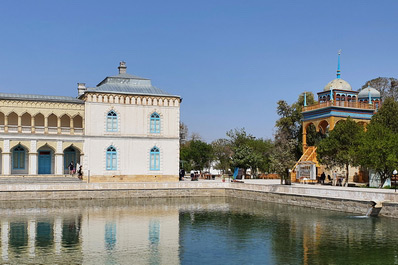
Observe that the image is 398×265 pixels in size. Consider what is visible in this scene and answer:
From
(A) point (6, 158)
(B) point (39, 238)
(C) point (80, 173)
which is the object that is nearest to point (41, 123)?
(A) point (6, 158)

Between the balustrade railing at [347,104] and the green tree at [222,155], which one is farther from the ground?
the balustrade railing at [347,104]

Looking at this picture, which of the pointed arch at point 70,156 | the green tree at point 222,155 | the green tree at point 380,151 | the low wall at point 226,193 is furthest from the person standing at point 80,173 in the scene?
the green tree at point 222,155

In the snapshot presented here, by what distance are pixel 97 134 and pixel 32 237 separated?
20591 mm

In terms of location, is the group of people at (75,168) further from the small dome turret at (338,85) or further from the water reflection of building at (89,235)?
the small dome turret at (338,85)

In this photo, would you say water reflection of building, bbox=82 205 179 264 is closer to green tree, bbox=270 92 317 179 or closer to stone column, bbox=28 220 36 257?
stone column, bbox=28 220 36 257

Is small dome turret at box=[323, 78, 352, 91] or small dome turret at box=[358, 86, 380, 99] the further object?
small dome turret at box=[358, 86, 380, 99]

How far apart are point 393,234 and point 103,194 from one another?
64.9 ft

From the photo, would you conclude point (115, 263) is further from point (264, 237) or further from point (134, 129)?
point (134, 129)

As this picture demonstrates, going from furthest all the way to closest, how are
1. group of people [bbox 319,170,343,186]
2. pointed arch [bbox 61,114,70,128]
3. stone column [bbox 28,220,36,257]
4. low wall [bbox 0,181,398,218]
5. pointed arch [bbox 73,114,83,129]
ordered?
1. pointed arch [bbox 73,114,83,129]
2. pointed arch [bbox 61,114,70,128]
3. group of people [bbox 319,170,343,186]
4. low wall [bbox 0,181,398,218]
5. stone column [bbox 28,220,36,257]

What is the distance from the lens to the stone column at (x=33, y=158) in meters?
38.8

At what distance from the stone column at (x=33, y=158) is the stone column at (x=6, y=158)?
5.18ft

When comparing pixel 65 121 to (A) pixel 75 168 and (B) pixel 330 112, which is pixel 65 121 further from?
(B) pixel 330 112

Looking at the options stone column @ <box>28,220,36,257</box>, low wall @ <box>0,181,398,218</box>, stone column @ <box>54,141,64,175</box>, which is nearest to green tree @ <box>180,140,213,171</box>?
stone column @ <box>54,141,64,175</box>

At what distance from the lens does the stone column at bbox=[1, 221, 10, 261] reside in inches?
651
